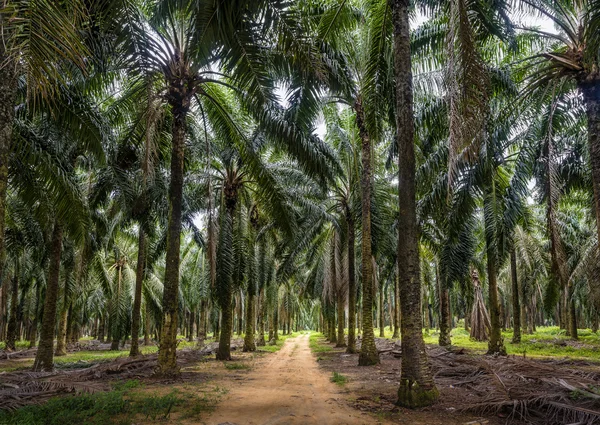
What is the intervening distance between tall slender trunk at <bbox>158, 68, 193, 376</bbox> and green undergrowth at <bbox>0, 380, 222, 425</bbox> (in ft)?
8.32

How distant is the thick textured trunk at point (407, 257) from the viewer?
7234 millimetres

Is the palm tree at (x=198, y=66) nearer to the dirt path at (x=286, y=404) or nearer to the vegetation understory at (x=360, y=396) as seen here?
the vegetation understory at (x=360, y=396)

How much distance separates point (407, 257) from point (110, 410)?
18.1 feet

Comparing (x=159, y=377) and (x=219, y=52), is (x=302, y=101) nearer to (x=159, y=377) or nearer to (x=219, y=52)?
(x=219, y=52)

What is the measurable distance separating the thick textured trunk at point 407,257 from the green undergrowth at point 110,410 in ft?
11.6

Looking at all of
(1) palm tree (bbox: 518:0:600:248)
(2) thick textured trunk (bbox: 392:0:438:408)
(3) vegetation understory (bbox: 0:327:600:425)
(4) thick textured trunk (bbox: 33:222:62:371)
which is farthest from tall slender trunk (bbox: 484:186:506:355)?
(4) thick textured trunk (bbox: 33:222:62:371)

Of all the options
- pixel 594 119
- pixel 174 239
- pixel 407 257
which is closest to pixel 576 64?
pixel 594 119

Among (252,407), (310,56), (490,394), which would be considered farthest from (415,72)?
(252,407)

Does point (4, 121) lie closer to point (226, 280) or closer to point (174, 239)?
point (174, 239)

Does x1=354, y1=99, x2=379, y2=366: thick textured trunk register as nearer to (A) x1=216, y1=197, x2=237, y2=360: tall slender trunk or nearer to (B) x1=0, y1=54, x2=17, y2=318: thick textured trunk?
(A) x1=216, y1=197, x2=237, y2=360: tall slender trunk

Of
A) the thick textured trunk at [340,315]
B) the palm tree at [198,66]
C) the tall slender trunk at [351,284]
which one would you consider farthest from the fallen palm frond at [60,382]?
the thick textured trunk at [340,315]

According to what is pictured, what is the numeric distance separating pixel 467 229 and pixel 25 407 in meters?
14.9

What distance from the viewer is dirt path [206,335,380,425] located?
6531 millimetres

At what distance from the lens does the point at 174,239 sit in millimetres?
11172
